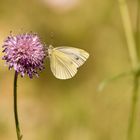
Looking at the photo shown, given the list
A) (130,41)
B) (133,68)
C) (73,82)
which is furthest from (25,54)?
(73,82)

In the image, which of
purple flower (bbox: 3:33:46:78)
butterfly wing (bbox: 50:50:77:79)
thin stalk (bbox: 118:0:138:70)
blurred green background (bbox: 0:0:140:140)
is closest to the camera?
purple flower (bbox: 3:33:46:78)

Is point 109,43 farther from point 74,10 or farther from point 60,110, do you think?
point 60,110

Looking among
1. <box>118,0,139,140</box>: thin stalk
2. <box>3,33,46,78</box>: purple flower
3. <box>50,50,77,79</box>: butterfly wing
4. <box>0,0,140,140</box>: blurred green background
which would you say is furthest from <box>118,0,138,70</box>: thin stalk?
<box>3,33,46,78</box>: purple flower

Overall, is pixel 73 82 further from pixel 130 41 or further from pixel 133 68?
pixel 133 68

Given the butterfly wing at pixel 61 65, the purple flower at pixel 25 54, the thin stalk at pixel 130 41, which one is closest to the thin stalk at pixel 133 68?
the thin stalk at pixel 130 41

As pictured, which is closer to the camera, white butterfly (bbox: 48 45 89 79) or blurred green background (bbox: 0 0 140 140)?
white butterfly (bbox: 48 45 89 79)

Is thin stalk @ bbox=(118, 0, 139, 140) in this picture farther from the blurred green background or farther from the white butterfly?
the white butterfly

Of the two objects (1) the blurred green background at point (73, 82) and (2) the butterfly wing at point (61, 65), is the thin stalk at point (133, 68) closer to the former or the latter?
(1) the blurred green background at point (73, 82)
